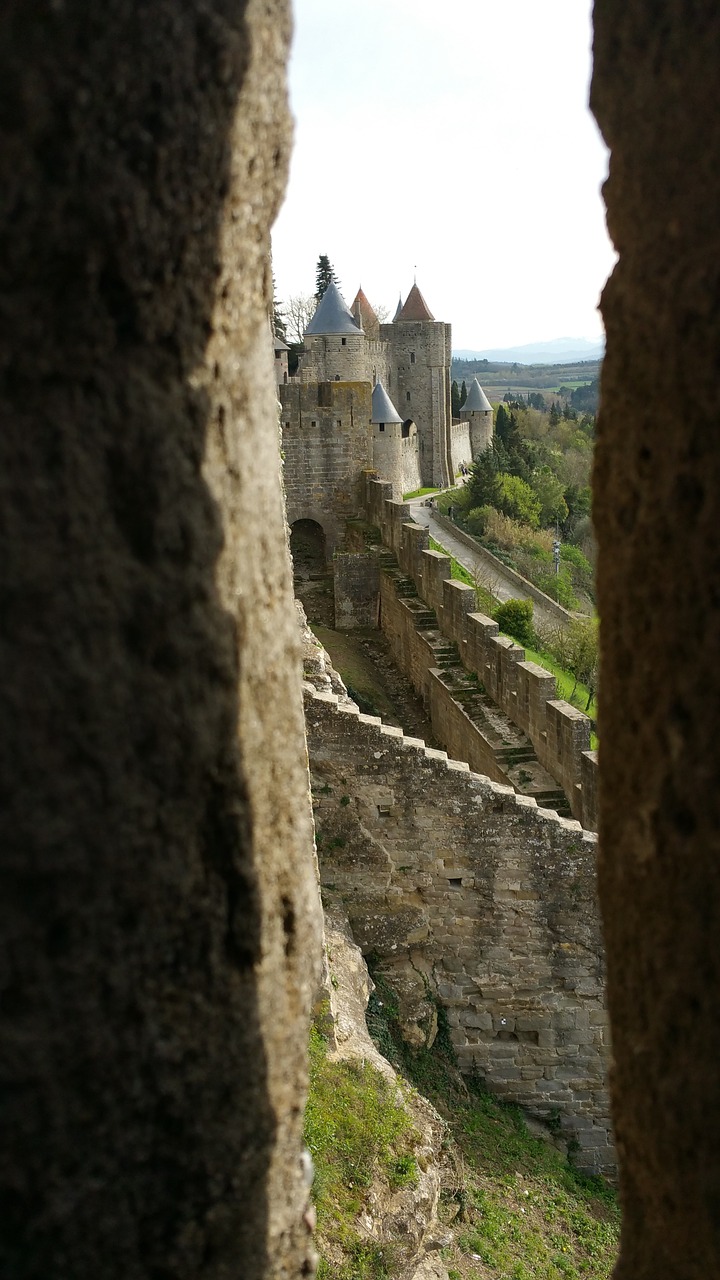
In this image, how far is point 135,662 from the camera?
2297mm

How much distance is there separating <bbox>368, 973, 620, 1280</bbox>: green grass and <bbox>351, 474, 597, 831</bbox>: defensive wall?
9.54 feet

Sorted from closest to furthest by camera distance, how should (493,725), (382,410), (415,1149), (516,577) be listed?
(415,1149)
(493,725)
(516,577)
(382,410)

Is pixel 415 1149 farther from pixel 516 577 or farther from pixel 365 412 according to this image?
pixel 516 577

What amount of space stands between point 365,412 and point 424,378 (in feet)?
99.8

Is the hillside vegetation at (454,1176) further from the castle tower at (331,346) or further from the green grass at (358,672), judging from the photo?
the castle tower at (331,346)

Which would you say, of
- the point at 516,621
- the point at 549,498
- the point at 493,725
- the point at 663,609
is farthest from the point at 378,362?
the point at 663,609

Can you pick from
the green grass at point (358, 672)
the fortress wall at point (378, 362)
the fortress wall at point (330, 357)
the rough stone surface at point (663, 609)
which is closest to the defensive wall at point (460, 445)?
the fortress wall at point (378, 362)

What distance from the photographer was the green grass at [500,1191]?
336 inches

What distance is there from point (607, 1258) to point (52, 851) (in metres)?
8.45

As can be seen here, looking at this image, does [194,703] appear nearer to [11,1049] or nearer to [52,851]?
[52,851]

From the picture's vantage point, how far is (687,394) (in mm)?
2492

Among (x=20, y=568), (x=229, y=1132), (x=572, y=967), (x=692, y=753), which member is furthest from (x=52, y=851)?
(x=572, y=967)

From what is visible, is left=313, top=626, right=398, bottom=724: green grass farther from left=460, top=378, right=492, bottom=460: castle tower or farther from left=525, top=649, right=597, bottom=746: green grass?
left=460, top=378, right=492, bottom=460: castle tower

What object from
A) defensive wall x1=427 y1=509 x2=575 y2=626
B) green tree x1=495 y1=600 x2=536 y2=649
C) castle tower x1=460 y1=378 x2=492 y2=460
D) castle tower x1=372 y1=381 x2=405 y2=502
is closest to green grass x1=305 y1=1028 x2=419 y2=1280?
green tree x1=495 y1=600 x2=536 y2=649
